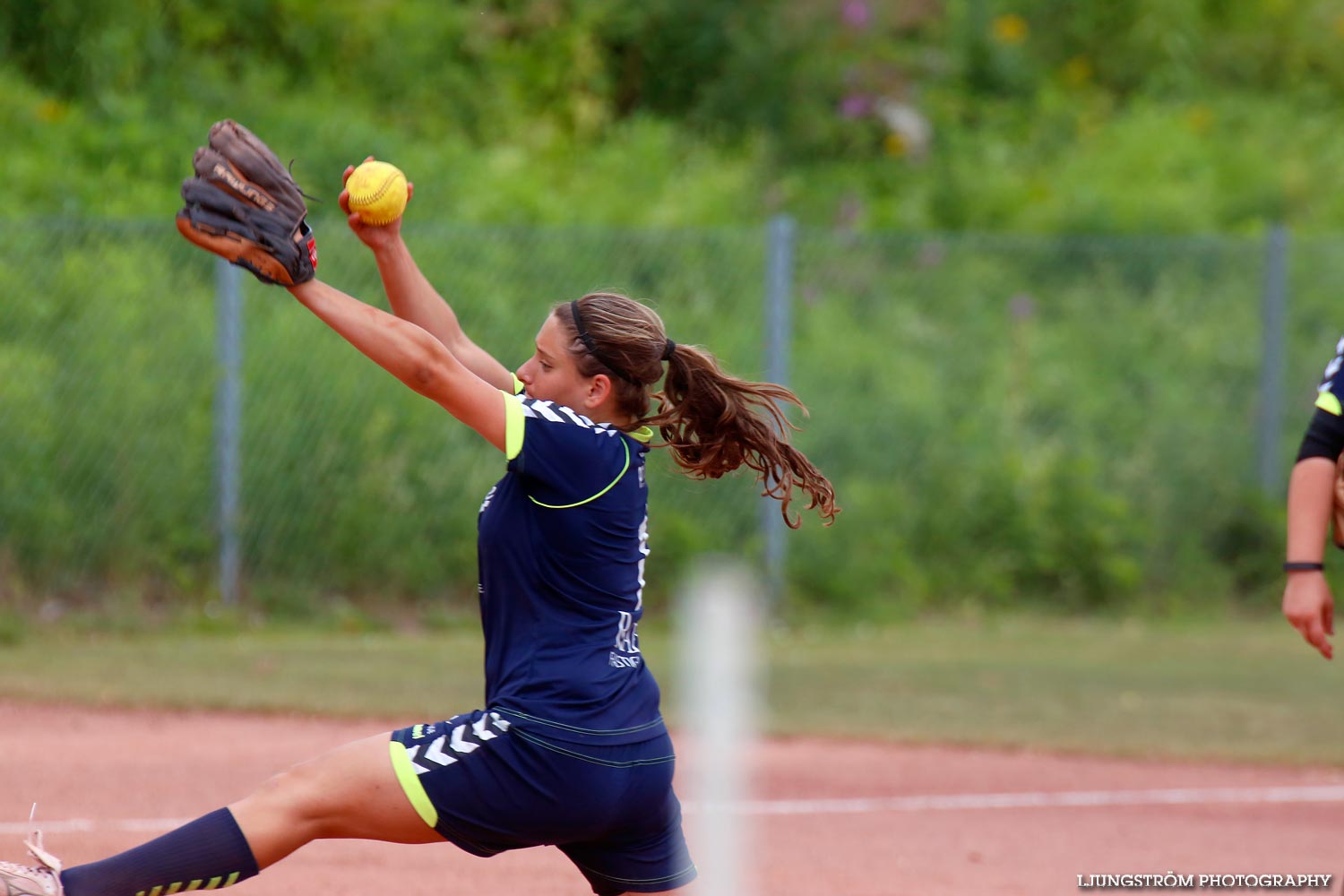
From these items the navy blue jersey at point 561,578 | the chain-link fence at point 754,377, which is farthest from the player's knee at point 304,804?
the chain-link fence at point 754,377

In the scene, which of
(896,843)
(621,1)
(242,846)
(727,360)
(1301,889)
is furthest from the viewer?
(621,1)

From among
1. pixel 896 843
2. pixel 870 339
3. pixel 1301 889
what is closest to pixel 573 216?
pixel 870 339

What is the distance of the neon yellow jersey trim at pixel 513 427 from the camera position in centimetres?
370

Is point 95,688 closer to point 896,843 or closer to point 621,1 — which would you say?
point 896,843

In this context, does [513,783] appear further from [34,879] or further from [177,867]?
[34,879]

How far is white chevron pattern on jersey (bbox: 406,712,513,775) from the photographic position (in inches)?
147

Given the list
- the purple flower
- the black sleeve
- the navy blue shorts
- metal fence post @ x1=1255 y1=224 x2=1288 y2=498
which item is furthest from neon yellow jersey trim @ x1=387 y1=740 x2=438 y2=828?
the purple flower

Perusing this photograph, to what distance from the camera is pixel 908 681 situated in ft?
34.2

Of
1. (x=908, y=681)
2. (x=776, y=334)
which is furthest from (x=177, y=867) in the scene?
(x=776, y=334)

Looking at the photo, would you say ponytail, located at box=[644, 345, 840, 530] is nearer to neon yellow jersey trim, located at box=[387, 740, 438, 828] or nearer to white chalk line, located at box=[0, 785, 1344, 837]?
neon yellow jersey trim, located at box=[387, 740, 438, 828]

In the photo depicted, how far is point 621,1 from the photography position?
61.7 feet

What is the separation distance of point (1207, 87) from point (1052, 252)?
951cm

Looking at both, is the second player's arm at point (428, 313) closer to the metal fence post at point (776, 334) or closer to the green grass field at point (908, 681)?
the green grass field at point (908, 681)

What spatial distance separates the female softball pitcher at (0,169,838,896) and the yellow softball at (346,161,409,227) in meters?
0.42
